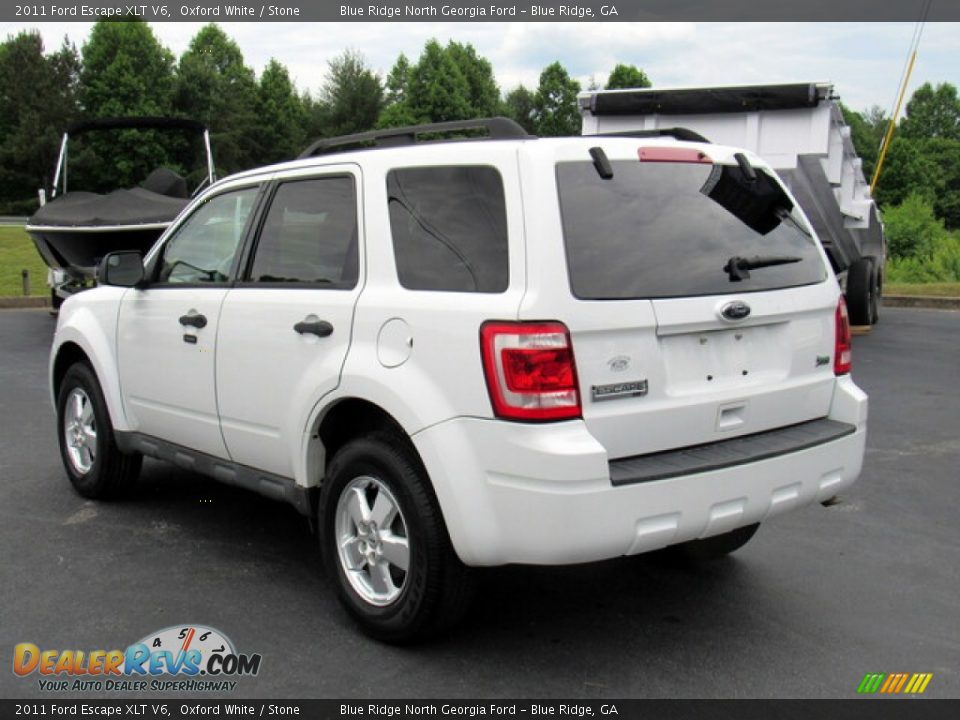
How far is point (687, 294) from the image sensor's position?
11.7 ft

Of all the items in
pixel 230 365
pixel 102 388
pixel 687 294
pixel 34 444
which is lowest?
pixel 34 444

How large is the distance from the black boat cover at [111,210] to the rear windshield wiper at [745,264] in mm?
10383

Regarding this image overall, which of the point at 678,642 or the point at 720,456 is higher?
the point at 720,456

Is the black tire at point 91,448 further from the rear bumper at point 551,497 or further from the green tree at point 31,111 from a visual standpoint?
the green tree at point 31,111

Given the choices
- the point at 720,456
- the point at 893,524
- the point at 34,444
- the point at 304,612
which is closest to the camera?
the point at 720,456

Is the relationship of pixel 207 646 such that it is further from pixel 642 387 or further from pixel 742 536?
pixel 742 536

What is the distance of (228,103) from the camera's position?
60094 millimetres

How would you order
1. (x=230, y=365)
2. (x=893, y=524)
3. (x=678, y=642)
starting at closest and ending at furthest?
1. (x=678, y=642)
2. (x=230, y=365)
3. (x=893, y=524)

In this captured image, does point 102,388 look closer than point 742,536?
No

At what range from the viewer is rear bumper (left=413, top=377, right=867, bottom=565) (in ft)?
10.4

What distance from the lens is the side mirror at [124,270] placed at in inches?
199


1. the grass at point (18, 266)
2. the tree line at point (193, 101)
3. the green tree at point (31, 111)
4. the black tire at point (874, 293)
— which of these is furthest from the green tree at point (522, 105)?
the black tire at point (874, 293)

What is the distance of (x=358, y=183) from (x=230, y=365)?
1058mm

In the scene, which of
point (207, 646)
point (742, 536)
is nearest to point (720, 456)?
point (742, 536)
